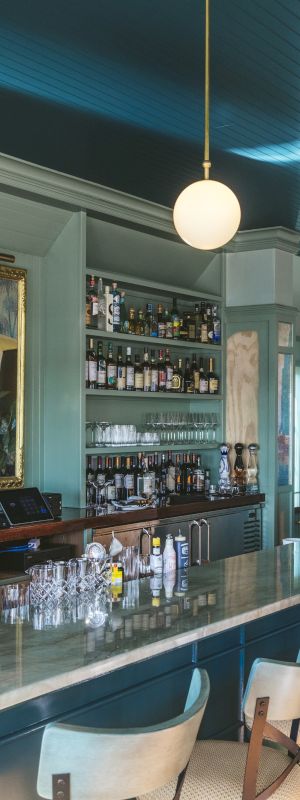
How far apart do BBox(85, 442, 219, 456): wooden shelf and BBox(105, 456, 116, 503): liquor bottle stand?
0.08m

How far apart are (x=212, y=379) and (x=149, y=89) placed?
11.0 feet

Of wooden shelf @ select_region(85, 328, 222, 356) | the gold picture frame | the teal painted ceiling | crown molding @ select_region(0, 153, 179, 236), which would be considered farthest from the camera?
wooden shelf @ select_region(85, 328, 222, 356)

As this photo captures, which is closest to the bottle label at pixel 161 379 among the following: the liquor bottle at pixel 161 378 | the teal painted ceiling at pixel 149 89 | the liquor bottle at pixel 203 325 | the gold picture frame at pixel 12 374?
the liquor bottle at pixel 161 378

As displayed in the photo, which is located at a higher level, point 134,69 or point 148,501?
point 134,69

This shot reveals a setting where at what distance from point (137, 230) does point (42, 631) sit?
4179 mm

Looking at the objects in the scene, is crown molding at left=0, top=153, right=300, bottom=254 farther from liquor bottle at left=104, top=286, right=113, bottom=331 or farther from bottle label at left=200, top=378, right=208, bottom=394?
bottle label at left=200, top=378, right=208, bottom=394

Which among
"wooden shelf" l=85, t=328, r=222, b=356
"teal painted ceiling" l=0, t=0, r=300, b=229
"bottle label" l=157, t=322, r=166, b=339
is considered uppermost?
"teal painted ceiling" l=0, t=0, r=300, b=229

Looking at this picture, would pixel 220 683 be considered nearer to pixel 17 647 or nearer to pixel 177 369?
pixel 17 647

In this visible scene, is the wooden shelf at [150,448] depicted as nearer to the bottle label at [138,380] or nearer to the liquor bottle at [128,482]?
the liquor bottle at [128,482]

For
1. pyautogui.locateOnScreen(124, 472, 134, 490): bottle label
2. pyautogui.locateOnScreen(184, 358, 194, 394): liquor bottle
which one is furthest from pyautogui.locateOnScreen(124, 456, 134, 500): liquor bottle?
pyautogui.locateOnScreen(184, 358, 194, 394): liquor bottle

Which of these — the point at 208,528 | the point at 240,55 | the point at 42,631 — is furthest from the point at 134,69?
the point at 208,528

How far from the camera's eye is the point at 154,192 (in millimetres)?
5770

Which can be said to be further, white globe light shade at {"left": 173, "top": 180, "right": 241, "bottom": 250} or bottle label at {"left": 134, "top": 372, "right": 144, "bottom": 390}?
bottle label at {"left": 134, "top": 372, "right": 144, "bottom": 390}

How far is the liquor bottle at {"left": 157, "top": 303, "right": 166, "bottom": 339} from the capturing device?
655cm
